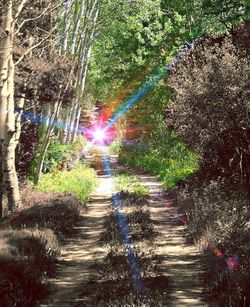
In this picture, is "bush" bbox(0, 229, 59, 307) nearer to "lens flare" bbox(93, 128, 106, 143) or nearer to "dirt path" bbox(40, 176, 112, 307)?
"dirt path" bbox(40, 176, 112, 307)

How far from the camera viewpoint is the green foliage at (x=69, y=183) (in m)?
19.7

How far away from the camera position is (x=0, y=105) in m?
13.1

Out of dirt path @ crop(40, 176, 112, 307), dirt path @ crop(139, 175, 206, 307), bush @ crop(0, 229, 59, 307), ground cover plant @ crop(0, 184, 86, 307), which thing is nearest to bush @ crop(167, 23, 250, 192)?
dirt path @ crop(139, 175, 206, 307)

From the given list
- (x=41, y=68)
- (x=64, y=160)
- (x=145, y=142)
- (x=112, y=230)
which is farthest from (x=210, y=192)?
(x=145, y=142)

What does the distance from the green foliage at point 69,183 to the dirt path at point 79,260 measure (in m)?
2.45

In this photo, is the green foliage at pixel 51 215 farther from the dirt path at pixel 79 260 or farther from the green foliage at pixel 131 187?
the green foliage at pixel 131 187

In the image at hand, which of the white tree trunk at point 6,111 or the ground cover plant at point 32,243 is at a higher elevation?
the white tree trunk at point 6,111

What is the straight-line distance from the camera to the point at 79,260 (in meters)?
10.9

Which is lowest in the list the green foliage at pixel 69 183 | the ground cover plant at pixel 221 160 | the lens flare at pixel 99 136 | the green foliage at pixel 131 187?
the lens flare at pixel 99 136

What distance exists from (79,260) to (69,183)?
10.7m

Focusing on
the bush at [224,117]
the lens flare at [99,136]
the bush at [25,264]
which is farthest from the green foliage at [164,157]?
the lens flare at [99,136]

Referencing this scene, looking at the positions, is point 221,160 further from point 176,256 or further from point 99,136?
point 99,136

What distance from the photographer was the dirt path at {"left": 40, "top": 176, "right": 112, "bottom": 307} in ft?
27.7

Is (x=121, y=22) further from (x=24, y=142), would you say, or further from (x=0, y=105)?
(x=0, y=105)
